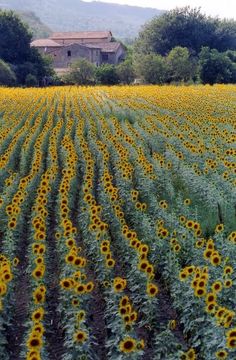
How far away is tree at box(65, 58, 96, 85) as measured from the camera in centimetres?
4888

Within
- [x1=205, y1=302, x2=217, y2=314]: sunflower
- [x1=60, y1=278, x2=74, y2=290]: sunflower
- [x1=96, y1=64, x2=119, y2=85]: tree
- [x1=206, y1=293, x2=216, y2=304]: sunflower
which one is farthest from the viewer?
[x1=96, y1=64, x2=119, y2=85]: tree

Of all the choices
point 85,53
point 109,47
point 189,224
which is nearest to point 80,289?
point 189,224

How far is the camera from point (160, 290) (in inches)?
259

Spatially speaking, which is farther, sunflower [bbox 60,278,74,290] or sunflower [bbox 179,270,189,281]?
sunflower [bbox 179,270,189,281]

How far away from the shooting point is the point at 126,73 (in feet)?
159

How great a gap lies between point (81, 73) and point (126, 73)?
12.6ft

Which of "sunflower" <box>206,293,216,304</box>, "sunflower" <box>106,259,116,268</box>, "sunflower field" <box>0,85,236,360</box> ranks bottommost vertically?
"sunflower field" <box>0,85,236,360</box>

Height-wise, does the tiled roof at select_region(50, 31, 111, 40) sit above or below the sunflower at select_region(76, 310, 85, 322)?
below

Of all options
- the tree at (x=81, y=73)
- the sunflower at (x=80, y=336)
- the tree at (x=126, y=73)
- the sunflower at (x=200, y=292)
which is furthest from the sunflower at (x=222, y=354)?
the tree at (x=81, y=73)

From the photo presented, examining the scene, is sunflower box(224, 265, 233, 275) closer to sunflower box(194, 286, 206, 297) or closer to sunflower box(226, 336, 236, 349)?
sunflower box(194, 286, 206, 297)

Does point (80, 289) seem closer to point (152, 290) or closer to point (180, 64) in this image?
point (152, 290)

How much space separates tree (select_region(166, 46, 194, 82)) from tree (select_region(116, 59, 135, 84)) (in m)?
4.70

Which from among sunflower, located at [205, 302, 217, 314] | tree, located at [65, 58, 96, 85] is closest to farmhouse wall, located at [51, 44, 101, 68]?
tree, located at [65, 58, 96, 85]

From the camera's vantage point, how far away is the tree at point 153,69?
43844mm
